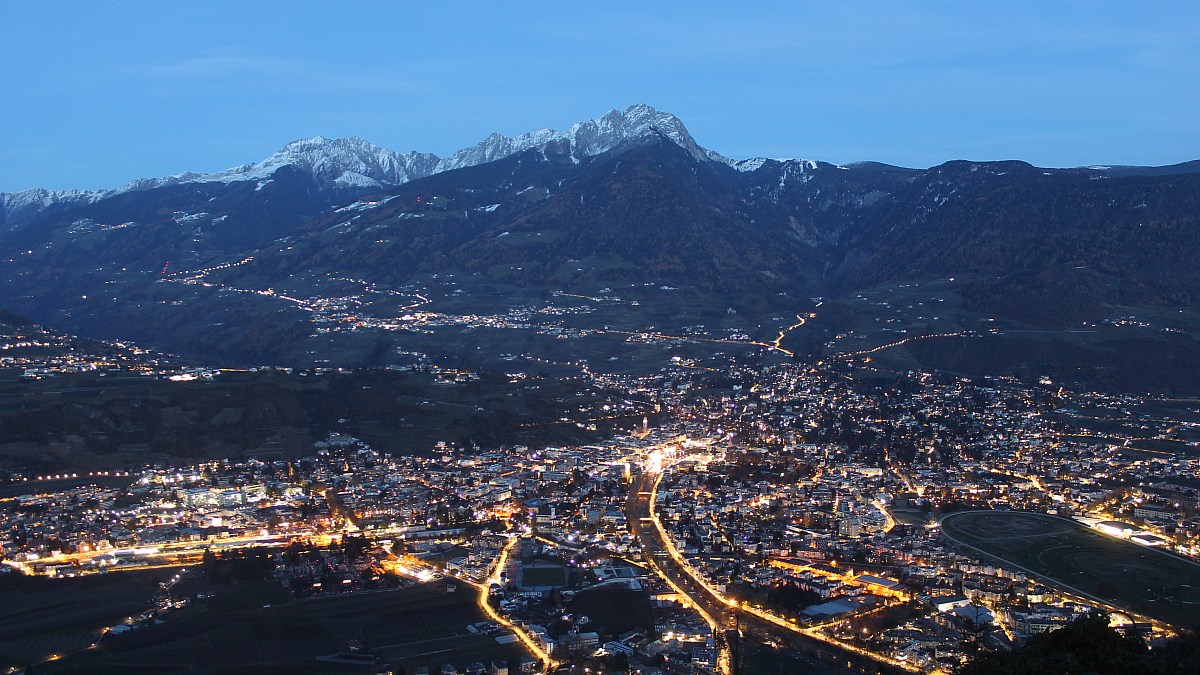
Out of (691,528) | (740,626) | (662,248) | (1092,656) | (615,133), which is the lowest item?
(740,626)

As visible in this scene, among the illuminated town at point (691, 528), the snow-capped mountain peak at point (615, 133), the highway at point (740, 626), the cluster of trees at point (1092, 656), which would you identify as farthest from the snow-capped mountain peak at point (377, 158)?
the cluster of trees at point (1092, 656)

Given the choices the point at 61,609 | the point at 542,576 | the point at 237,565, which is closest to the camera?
the point at 61,609

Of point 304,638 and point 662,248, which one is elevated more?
point 662,248

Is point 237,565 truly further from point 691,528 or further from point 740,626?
point 740,626

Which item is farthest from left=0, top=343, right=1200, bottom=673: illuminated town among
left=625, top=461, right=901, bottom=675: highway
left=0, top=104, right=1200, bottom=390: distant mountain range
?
left=0, top=104, right=1200, bottom=390: distant mountain range

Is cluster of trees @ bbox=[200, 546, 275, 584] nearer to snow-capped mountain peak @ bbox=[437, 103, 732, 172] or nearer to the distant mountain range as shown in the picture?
the distant mountain range

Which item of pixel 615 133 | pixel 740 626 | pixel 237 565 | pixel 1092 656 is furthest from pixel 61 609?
pixel 615 133

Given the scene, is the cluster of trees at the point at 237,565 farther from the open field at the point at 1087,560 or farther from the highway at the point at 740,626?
the open field at the point at 1087,560
